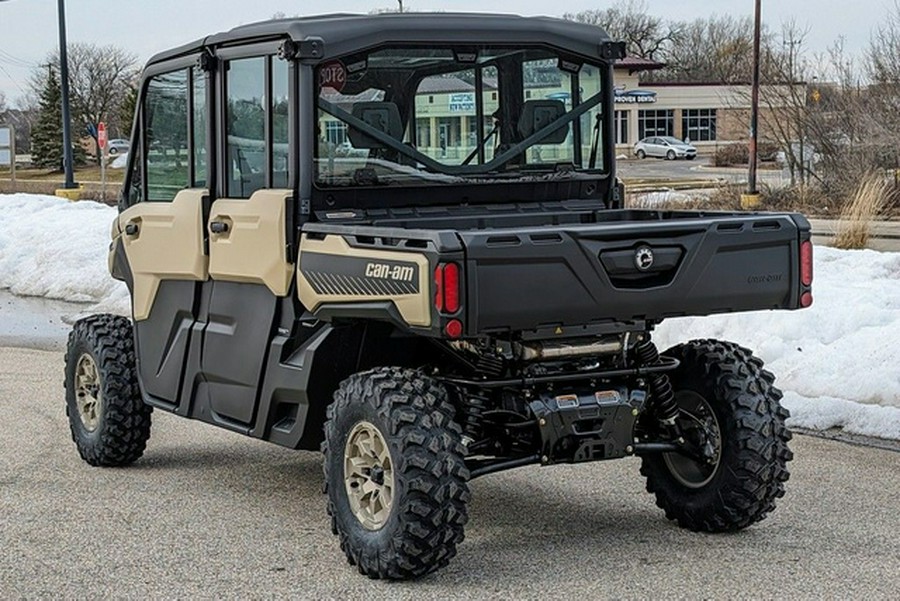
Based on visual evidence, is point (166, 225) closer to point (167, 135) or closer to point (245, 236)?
point (167, 135)

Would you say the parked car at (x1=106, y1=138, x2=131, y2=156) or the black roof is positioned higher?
the black roof

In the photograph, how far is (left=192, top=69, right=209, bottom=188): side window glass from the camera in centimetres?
759

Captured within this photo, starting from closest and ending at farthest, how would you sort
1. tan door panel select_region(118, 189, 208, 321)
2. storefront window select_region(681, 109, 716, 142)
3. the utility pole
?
tan door panel select_region(118, 189, 208, 321) → the utility pole → storefront window select_region(681, 109, 716, 142)

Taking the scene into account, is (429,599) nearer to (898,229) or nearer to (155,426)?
(155,426)

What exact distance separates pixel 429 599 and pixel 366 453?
707 millimetres

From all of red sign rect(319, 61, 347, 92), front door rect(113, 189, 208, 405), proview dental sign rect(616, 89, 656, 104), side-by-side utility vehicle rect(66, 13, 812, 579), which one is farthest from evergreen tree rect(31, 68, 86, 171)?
red sign rect(319, 61, 347, 92)

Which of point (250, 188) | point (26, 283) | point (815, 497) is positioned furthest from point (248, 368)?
point (26, 283)

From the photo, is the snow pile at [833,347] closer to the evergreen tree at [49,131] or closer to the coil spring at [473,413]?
the coil spring at [473,413]

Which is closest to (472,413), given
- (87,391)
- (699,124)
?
(87,391)

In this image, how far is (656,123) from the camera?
8712 centimetres

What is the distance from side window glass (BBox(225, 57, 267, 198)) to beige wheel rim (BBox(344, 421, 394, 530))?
5.03 feet

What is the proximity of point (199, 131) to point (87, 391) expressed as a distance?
6.41ft

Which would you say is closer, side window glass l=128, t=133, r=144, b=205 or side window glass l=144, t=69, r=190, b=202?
side window glass l=144, t=69, r=190, b=202

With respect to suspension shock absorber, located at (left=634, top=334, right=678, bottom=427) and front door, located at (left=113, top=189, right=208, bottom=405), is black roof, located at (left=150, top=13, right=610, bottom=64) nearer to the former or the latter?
front door, located at (left=113, top=189, right=208, bottom=405)
